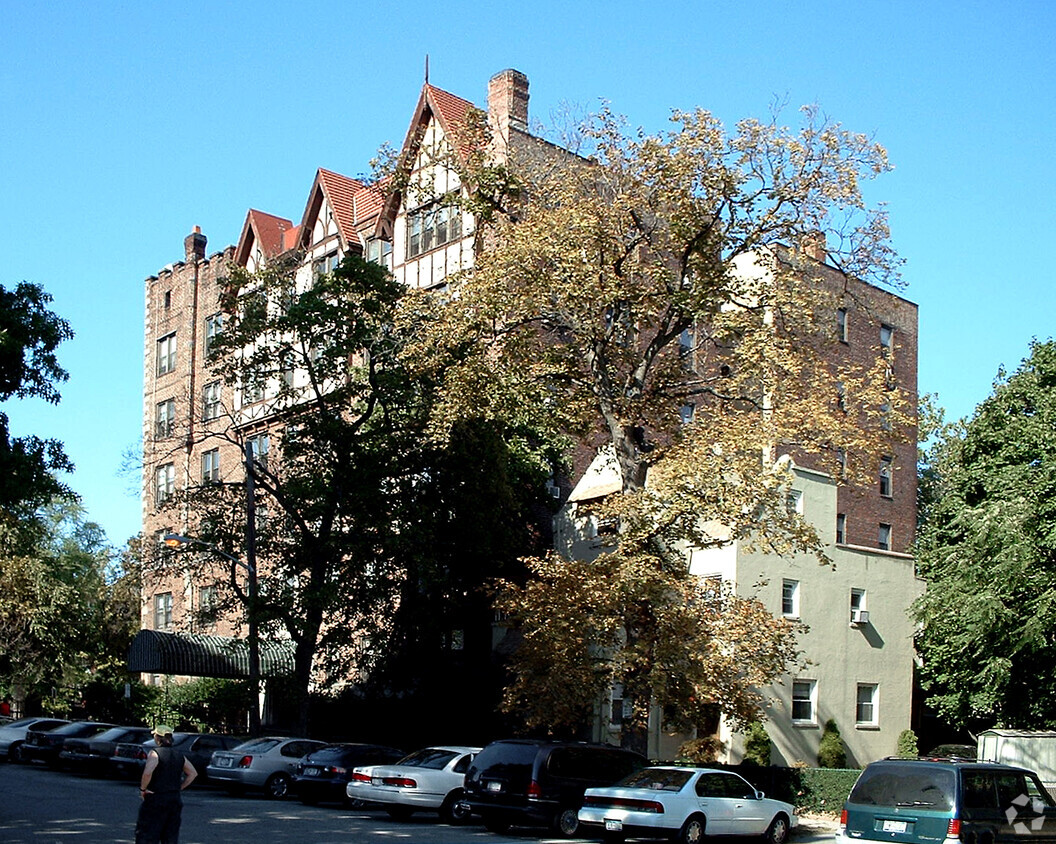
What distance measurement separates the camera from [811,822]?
26547 mm

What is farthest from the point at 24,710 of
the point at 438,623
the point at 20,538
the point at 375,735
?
the point at 438,623

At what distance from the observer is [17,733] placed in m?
39.2

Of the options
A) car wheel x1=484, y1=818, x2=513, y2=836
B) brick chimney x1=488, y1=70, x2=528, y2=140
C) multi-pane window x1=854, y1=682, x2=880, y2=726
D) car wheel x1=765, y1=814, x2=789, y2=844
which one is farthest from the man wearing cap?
brick chimney x1=488, y1=70, x2=528, y2=140

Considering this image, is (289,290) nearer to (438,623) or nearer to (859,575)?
(438,623)

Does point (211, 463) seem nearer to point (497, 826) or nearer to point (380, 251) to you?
point (380, 251)

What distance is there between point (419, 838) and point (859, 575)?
20.4m

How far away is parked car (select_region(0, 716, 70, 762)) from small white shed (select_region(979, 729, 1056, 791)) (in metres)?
25.7

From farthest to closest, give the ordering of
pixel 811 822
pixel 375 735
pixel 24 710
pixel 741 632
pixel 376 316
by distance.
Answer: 1. pixel 24 710
2. pixel 375 735
3. pixel 376 316
4. pixel 811 822
5. pixel 741 632

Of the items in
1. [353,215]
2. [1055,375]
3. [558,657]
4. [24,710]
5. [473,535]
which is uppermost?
[353,215]

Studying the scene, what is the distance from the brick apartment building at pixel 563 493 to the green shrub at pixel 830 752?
0.32 m

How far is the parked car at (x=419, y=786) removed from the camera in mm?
24562

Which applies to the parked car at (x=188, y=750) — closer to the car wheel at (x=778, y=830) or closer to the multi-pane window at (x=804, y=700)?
the car wheel at (x=778, y=830)

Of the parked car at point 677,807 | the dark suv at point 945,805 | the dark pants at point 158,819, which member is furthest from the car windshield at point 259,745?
the dark suv at point 945,805

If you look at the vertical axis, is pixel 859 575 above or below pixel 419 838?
above
